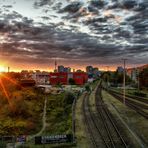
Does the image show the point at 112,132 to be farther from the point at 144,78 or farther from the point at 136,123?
the point at 144,78

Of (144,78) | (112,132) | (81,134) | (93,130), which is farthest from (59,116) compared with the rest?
(144,78)

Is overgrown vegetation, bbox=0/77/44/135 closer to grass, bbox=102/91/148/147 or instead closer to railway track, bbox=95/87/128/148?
railway track, bbox=95/87/128/148

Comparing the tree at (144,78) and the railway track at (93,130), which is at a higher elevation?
the tree at (144,78)

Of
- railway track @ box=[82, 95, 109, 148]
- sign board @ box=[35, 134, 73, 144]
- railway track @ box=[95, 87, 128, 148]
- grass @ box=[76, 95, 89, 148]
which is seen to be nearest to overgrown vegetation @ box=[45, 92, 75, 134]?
grass @ box=[76, 95, 89, 148]

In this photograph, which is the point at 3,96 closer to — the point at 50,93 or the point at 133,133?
the point at 50,93

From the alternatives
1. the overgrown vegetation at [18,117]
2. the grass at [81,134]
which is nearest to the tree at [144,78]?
Result: the overgrown vegetation at [18,117]

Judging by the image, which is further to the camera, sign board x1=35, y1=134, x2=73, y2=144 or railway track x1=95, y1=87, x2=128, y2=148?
sign board x1=35, y1=134, x2=73, y2=144

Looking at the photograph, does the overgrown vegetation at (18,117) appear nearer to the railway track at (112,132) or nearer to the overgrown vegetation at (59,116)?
the overgrown vegetation at (59,116)

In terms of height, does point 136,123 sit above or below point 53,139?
above

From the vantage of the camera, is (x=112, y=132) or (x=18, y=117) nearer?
(x=112, y=132)

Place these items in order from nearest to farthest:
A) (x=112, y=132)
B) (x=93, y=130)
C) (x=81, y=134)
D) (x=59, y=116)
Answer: (x=81, y=134)
(x=112, y=132)
(x=93, y=130)
(x=59, y=116)

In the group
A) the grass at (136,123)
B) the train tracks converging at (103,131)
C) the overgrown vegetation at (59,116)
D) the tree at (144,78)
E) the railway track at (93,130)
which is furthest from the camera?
the tree at (144,78)

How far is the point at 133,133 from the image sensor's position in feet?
111

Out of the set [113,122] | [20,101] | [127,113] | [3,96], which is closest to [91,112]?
[127,113]
